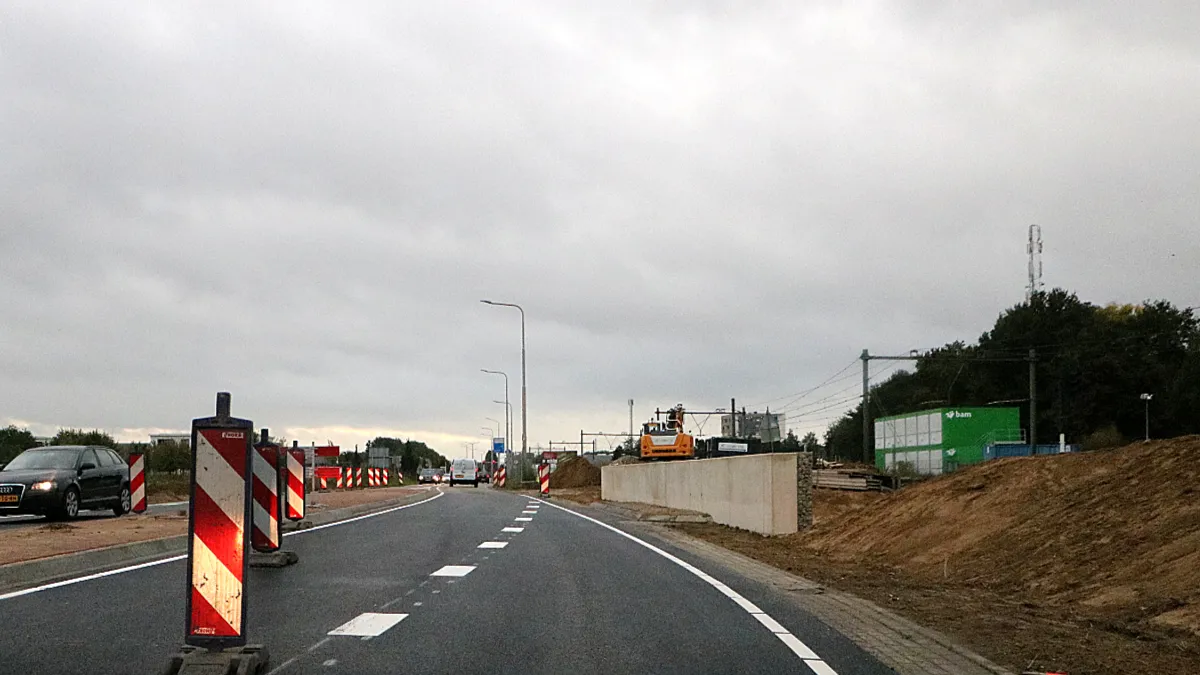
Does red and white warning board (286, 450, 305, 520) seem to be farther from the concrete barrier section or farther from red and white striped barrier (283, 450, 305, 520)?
the concrete barrier section

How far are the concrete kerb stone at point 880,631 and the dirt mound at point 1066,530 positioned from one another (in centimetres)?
254

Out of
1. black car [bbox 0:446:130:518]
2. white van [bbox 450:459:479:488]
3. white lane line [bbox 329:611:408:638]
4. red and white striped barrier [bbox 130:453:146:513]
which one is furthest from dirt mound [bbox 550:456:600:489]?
white lane line [bbox 329:611:408:638]

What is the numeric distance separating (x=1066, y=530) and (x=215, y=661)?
43.5 ft

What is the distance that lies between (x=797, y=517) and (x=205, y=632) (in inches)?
807

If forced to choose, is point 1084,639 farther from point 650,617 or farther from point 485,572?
point 485,572

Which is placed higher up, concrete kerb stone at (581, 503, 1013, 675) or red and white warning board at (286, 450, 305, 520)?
red and white warning board at (286, 450, 305, 520)

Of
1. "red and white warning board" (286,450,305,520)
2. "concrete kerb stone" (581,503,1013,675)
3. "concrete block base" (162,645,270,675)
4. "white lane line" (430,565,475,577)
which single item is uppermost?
"red and white warning board" (286,450,305,520)

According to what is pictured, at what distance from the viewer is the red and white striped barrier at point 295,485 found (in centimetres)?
2027

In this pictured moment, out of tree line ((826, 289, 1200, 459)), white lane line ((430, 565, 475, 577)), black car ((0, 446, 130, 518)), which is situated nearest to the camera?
white lane line ((430, 565, 475, 577))

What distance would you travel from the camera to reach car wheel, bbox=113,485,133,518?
89.8ft

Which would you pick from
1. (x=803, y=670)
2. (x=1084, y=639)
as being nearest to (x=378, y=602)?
(x=803, y=670)

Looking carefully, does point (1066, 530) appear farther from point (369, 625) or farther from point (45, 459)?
point (45, 459)

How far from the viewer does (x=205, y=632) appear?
7.31 metres

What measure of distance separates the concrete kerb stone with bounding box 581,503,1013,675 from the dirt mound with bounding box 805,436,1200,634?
100 inches
